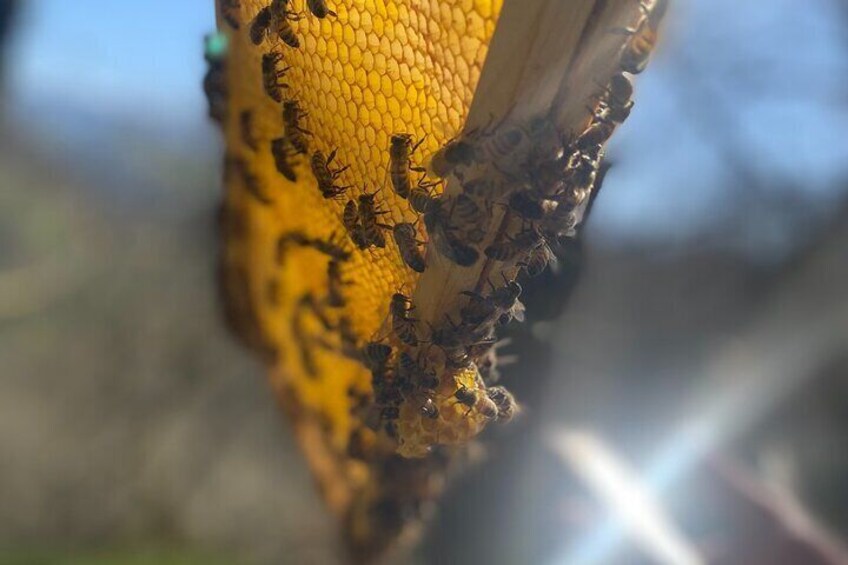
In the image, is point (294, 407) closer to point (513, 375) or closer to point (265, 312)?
point (265, 312)

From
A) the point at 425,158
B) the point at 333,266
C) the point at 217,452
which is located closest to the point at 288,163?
the point at 333,266

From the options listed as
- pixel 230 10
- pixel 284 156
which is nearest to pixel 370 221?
pixel 284 156

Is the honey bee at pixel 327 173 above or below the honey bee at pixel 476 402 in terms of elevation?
above

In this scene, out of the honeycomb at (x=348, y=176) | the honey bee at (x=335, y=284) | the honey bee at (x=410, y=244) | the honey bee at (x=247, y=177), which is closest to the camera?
the honeycomb at (x=348, y=176)

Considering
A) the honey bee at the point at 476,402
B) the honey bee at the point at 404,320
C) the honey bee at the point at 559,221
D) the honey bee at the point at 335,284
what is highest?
the honey bee at the point at 559,221

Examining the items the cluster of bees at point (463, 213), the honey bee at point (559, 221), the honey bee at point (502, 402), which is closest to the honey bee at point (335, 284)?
the cluster of bees at point (463, 213)

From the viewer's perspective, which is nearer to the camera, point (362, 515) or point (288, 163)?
point (288, 163)

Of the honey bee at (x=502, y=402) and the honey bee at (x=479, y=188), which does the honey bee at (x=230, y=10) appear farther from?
the honey bee at (x=502, y=402)
